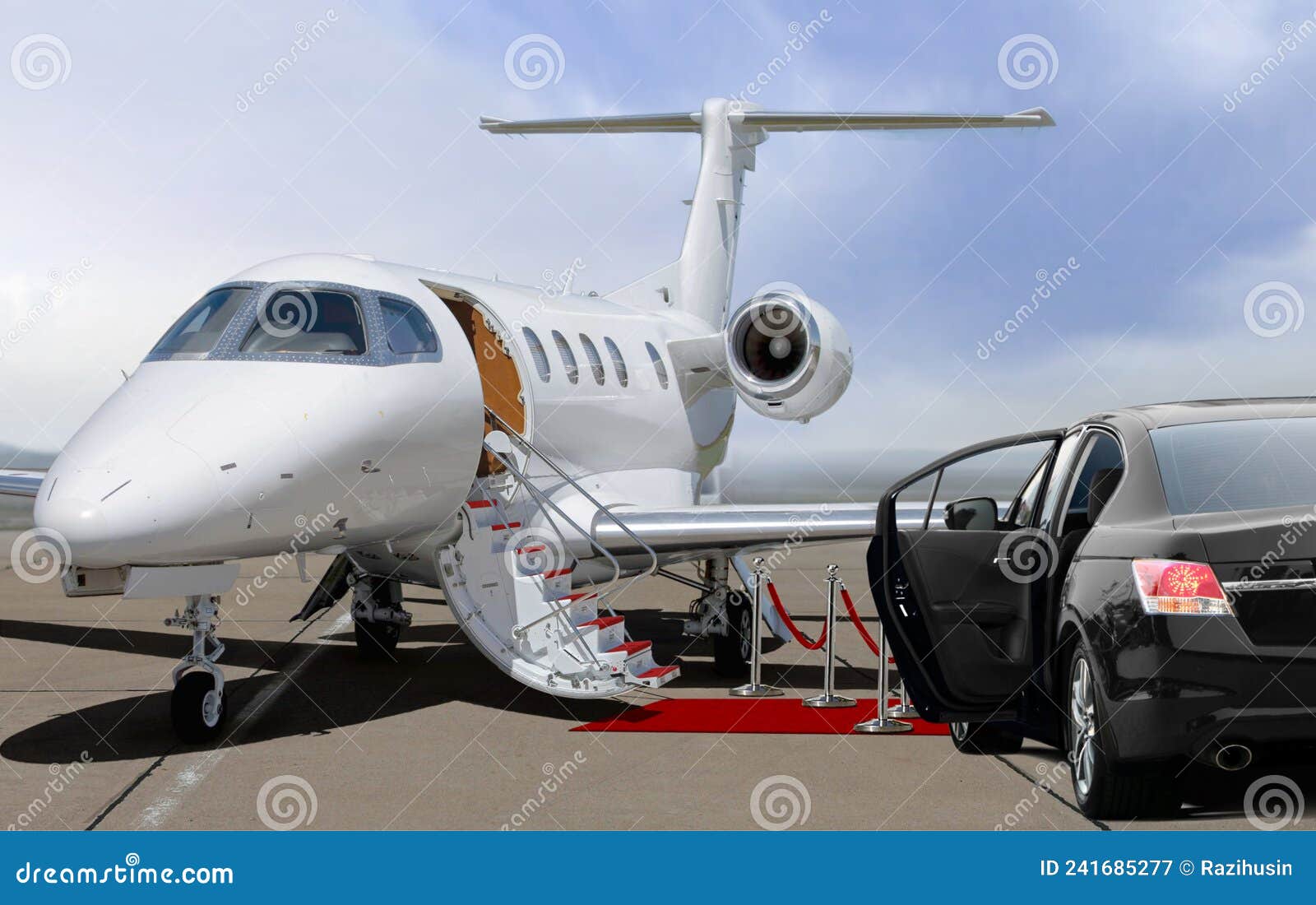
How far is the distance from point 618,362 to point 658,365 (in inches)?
48.9

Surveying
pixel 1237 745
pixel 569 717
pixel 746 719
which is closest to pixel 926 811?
pixel 1237 745

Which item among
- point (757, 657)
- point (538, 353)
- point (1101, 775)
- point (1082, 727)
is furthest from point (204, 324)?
point (1101, 775)

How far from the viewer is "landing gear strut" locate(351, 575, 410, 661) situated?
11953 millimetres

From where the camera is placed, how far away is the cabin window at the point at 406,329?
29.4ft

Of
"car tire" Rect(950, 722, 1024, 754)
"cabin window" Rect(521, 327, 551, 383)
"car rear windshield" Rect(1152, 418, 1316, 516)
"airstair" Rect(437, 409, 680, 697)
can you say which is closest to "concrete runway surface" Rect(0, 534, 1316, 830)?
"car tire" Rect(950, 722, 1024, 754)

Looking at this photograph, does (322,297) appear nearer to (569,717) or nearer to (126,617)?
(569,717)

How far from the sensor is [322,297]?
893 centimetres

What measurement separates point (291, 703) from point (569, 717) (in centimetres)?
212

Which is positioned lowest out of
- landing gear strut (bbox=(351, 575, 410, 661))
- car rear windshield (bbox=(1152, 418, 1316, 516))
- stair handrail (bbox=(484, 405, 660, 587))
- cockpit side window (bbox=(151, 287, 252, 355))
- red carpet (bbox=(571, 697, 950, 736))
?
landing gear strut (bbox=(351, 575, 410, 661))

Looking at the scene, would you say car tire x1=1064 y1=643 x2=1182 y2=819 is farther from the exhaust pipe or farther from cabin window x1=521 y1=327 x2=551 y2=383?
cabin window x1=521 y1=327 x2=551 y2=383

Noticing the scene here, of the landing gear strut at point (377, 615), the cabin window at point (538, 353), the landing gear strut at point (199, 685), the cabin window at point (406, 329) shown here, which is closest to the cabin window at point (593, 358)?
the cabin window at point (538, 353)

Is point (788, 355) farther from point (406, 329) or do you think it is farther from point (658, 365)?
point (406, 329)

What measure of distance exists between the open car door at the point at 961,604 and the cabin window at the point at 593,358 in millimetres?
6212

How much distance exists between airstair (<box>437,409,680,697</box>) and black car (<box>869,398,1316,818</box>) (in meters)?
3.29
